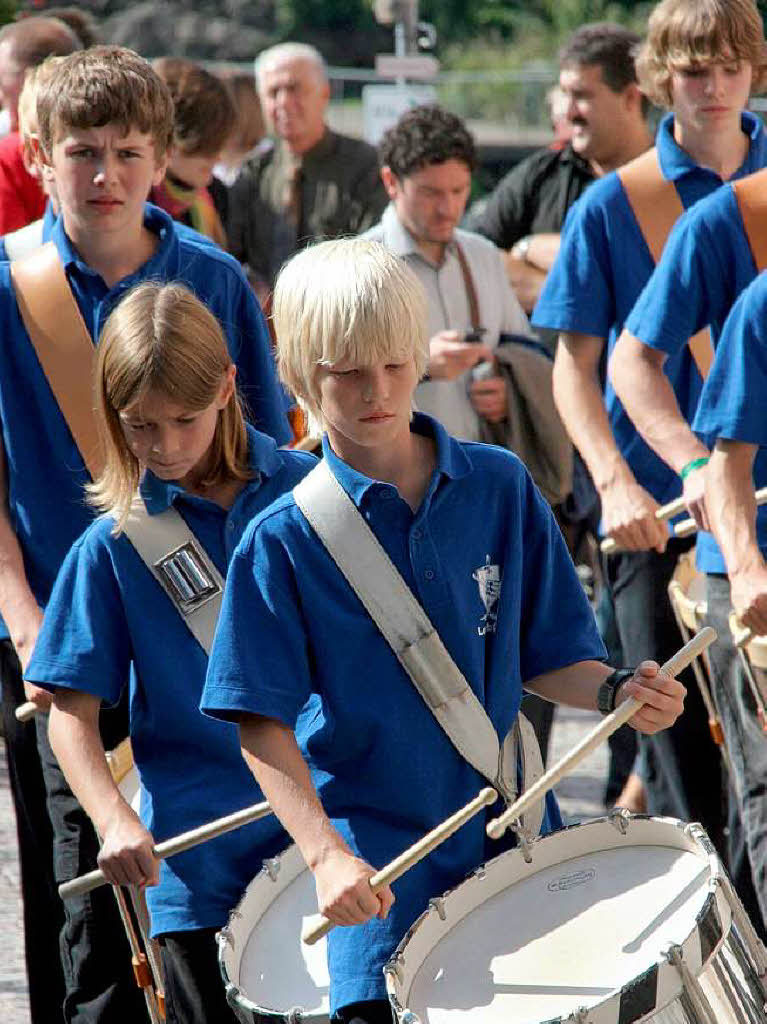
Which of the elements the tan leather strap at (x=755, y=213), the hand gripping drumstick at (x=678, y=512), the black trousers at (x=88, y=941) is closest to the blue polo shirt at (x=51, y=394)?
the black trousers at (x=88, y=941)

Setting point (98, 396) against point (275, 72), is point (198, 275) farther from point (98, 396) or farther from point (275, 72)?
point (275, 72)

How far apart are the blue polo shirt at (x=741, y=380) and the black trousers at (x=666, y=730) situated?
116cm

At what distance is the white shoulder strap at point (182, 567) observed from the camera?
3.41m

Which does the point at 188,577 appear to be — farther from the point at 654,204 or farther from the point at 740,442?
the point at 654,204

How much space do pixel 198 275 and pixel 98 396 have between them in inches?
28.8

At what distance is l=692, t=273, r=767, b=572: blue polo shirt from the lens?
153 inches

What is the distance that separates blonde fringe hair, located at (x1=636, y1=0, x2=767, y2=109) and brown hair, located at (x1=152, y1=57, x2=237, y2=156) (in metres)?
1.94

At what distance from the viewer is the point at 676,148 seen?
5.12 meters

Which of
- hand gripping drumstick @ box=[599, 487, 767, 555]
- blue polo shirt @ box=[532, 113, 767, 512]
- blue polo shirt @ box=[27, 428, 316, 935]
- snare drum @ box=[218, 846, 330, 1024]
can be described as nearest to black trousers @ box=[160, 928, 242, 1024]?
blue polo shirt @ box=[27, 428, 316, 935]

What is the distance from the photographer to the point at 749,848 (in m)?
4.27

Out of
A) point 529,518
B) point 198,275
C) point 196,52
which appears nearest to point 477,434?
point 198,275

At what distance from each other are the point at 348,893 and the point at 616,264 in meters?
2.79

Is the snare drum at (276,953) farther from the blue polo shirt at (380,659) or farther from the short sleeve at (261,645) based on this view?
the short sleeve at (261,645)

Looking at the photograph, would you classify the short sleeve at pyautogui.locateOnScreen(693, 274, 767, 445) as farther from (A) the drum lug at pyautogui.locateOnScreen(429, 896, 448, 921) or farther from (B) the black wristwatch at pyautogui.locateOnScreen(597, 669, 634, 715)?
(A) the drum lug at pyautogui.locateOnScreen(429, 896, 448, 921)
